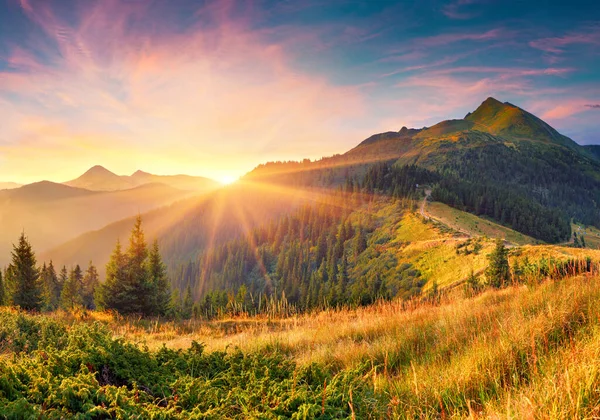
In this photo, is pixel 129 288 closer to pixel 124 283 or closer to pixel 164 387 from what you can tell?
pixel 124 283

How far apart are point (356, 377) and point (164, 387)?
250cm

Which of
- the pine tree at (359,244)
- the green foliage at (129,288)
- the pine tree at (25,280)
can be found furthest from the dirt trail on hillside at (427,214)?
the pine tree at (25,280)

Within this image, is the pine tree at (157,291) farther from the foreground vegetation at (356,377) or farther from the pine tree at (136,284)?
the foreground vegetation at (356,377)

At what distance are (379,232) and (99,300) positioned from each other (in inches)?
3843

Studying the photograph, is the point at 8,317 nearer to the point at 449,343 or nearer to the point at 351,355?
the point at 351,355

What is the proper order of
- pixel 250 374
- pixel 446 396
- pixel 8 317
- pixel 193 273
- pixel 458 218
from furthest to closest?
pixel 193 273, pixel 458 218, pixel 8 317, pixel 250 374, pixel 446 396

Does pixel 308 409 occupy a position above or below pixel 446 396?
above

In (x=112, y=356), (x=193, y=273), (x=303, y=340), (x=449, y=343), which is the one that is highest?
(x=112, y=356)

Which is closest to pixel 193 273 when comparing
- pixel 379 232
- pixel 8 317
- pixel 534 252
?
pixel 379 232

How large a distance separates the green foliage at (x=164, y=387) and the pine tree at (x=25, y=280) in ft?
124

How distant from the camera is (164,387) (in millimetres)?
4117

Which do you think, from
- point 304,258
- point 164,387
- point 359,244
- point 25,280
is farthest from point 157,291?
point 304,258

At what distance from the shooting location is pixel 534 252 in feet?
140

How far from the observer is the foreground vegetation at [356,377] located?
10.4ft
